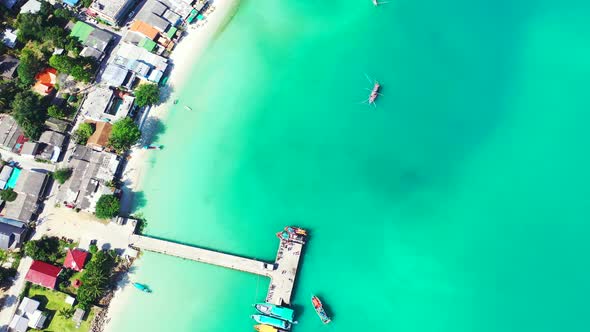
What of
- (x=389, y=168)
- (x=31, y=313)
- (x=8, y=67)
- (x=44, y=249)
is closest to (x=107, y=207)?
(x=44, y=249)

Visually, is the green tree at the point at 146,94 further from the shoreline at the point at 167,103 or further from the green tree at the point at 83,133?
the green tree at the point at 83,133

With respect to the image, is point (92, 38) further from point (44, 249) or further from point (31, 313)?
point (31, 313)

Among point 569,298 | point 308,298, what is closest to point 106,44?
point 308,298

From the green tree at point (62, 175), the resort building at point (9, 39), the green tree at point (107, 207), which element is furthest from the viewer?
the resort building at point (9, 39)

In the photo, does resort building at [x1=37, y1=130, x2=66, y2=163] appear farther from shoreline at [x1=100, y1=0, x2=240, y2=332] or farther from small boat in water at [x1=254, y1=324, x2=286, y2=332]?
small boat in water at [x1=254, y1=324, x2=286, y2=332]

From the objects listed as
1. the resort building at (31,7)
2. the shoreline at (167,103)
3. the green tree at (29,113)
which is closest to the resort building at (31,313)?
the shoreline at (167,103)

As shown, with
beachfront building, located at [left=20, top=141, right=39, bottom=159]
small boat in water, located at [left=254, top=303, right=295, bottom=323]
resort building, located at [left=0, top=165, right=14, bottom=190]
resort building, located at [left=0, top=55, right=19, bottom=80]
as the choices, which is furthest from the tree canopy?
resort building, located at [left=0, top=55, right=19, bottom=80]
